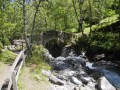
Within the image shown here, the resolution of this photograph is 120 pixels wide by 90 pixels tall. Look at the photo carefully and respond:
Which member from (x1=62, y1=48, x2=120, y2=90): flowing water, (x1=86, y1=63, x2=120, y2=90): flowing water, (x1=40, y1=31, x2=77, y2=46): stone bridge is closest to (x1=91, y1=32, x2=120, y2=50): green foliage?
(x1=62, y1=48, x2=120, y2=90): flowing water

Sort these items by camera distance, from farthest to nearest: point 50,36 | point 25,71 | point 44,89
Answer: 1. point 50,36
2. point 25,71
3. point 44,89

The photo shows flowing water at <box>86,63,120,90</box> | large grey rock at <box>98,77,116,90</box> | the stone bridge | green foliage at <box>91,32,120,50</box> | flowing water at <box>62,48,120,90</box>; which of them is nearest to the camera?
large grey rock at <box>98,77,116,90</box>

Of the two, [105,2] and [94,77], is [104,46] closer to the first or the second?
[94,77]

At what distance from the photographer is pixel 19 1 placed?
2331cm

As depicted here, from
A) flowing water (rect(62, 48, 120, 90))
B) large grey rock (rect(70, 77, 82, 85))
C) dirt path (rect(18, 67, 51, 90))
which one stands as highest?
dirt path (rect(18, 67, 51, 90))

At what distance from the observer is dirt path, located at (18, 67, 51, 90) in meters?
13.5

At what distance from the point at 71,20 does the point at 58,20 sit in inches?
115

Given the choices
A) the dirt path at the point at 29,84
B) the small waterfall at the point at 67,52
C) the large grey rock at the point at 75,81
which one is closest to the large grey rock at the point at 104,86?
the large grey rock at the point at 75,81

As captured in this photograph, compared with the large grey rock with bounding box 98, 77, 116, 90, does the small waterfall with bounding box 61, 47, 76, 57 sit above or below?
below

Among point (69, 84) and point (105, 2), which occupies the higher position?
point (105, 2)

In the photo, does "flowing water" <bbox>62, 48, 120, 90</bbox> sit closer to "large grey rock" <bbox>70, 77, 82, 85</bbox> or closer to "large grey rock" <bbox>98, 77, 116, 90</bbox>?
"large grey rock" <bbox>98, 77, 116, 90</bbox>

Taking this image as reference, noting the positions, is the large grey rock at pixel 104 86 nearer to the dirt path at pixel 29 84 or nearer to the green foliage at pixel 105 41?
the dirt path at pixel 29 84

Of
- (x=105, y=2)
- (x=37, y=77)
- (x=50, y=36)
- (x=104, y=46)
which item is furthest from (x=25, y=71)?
(x=105, y=2)

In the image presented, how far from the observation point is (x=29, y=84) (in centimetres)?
1403
